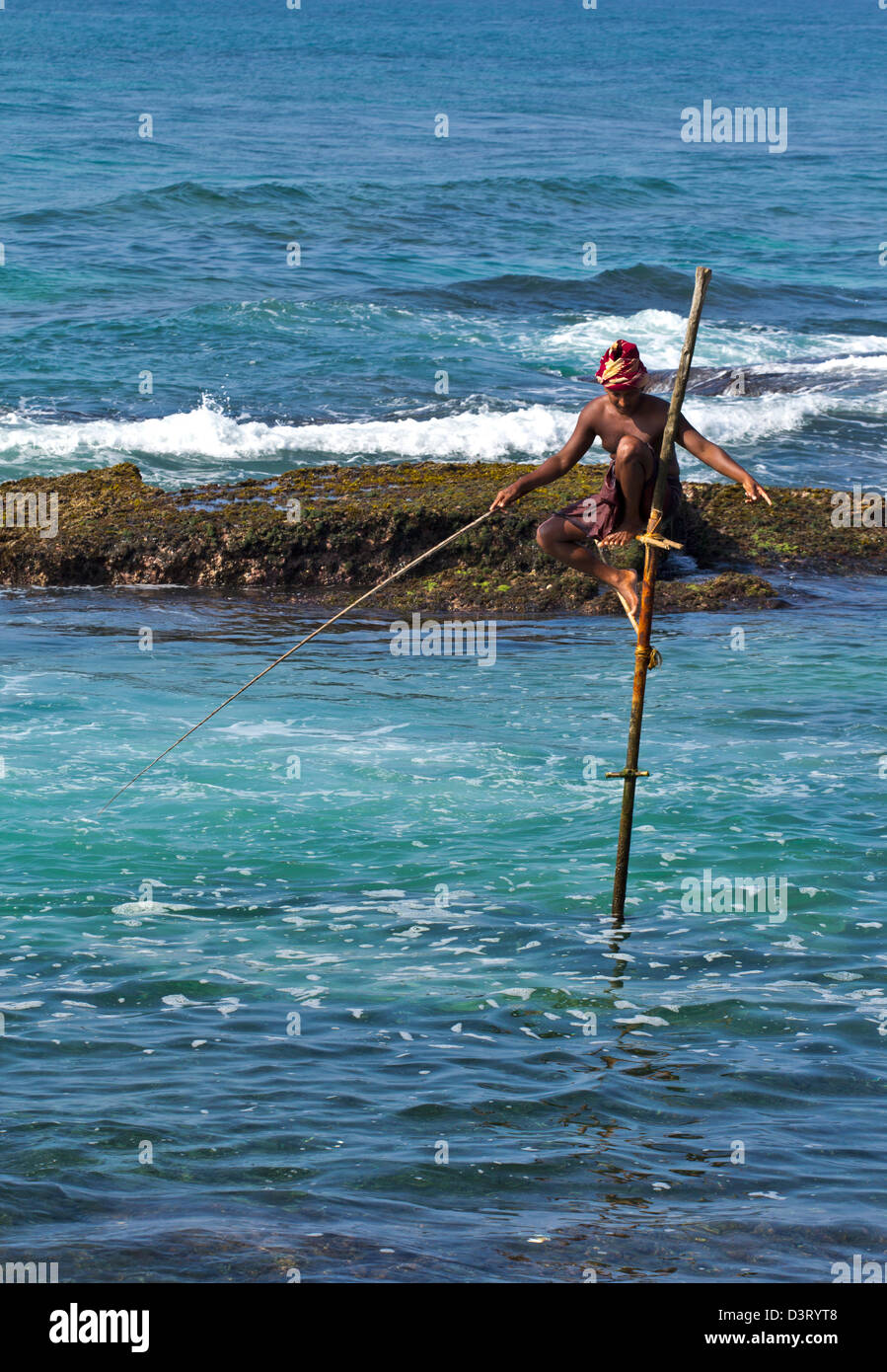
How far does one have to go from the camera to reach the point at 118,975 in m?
6.93

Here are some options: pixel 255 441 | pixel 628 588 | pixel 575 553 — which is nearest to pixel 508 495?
pixel 575 553

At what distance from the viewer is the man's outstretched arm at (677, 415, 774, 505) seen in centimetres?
646

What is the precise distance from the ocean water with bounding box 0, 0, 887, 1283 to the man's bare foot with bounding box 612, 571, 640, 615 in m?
1.58

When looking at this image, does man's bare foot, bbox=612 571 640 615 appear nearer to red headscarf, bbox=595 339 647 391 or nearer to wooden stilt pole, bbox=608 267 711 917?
wooden stilt pole, bbox=608 267 711 917

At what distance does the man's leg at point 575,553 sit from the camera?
7422 millimetres

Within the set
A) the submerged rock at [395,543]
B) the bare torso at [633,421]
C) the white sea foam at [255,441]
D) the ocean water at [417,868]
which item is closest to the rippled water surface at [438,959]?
the ocean water at [417,868]

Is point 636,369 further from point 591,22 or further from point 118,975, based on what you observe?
point 591,22

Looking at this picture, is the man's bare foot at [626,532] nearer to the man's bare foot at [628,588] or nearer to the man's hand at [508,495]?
the man's bare foot at [628,588]

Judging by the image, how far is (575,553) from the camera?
7559 mm

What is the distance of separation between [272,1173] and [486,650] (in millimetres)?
7115

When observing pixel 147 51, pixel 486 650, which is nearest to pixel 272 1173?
pixel 486 650

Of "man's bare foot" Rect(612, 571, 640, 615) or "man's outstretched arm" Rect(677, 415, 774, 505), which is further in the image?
"man's bare foot" Rect(612, 571, 640, 615)

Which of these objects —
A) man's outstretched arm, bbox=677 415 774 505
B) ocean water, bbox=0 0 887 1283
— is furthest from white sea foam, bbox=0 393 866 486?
man's outstretched arm, bbox=677 415 774 505

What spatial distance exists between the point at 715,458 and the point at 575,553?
110 cm
